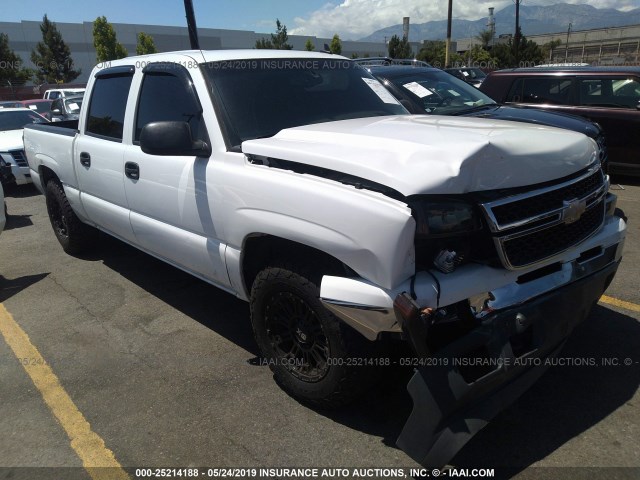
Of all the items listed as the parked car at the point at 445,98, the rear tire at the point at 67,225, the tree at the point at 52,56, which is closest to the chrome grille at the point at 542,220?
the parked car at the point at 445,98

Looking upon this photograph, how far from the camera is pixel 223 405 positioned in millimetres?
2967

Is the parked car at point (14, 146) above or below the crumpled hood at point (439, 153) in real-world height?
below

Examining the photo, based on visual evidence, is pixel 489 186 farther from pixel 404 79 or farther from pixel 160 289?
pixel 404 79

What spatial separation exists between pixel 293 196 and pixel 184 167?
1087 mm

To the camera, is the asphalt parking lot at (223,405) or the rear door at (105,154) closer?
the asphalt parking lot at (223,405)

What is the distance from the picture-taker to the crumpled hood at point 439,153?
2176 mm

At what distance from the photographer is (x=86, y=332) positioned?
4.00 m

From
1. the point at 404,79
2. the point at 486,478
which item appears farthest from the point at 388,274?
the point at 404,79

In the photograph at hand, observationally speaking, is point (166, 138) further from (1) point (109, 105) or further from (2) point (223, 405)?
(1) point (109, 105)

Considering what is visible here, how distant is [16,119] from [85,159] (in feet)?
28.6

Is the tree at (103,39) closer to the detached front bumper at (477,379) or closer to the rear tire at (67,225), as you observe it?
the rear tire at (67,225)

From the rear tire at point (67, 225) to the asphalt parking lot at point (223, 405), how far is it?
1296 millimetres

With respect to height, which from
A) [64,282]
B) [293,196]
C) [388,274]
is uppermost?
[293,196]

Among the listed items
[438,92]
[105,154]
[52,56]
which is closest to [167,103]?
[105,154]
